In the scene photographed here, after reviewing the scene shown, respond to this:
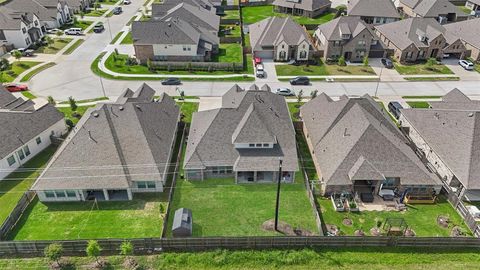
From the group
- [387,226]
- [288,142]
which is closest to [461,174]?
[387,226]

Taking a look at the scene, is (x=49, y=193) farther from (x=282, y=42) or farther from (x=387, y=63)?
(x=387, y=63)

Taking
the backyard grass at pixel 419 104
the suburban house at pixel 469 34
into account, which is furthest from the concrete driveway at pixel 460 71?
the backyard grass at pixel 419 104

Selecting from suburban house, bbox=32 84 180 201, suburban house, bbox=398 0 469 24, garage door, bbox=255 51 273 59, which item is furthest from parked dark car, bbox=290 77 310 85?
suburban house, bbox=398 0 469 24

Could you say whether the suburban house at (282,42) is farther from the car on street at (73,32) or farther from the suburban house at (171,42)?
the car on street at (73,32)

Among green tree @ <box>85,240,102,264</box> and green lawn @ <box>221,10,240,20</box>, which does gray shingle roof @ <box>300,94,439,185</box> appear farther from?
green lawn @ <box>221,10,240,20</box>

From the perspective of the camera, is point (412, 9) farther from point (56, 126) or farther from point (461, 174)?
point (56, 126)

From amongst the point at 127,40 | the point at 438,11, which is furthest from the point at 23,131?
the point at 438,11
